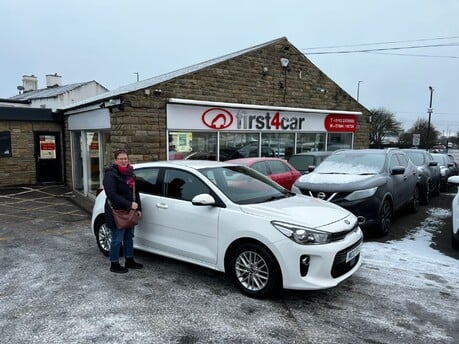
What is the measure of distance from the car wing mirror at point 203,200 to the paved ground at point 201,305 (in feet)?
3.41

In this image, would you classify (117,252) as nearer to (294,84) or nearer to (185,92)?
(185,92)

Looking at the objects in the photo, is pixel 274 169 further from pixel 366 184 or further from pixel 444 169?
pixel 444 169

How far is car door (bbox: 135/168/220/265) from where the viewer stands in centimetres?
447

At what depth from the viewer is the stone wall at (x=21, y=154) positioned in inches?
531

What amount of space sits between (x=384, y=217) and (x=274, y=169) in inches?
121

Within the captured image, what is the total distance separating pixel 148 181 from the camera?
5.32 m

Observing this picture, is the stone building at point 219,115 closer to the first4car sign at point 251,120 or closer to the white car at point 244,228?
the first4car sign at point 251,120

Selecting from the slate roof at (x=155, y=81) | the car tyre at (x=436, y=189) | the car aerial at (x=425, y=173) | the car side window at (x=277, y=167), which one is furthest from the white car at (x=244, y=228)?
the car tyre at (x=436, y=189)

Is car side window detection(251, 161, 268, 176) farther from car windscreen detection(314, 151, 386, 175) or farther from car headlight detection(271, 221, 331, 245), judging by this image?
car headlight detection(271, 221, 331, 245)

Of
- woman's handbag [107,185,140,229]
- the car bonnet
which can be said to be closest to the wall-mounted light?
the car bonnet

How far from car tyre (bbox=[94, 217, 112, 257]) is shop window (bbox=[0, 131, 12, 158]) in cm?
984

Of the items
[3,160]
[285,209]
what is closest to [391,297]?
[285,209]

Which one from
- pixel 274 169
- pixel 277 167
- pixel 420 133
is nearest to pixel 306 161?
pixel 277 167

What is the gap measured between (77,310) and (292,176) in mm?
6560
